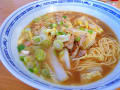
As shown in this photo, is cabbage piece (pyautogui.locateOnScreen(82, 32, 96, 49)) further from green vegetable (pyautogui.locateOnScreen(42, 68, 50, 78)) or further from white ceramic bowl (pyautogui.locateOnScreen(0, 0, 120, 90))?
green vegetable (pyautogui.locateOnScreen(42, 68, 50, 78))

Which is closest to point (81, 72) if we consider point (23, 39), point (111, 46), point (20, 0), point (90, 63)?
point (90, 63)

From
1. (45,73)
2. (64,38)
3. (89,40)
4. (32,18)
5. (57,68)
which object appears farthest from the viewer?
(32,18)

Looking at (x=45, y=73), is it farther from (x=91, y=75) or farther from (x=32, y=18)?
(x=32, y=18)

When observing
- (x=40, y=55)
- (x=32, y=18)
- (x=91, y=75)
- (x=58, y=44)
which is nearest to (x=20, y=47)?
(x=40, y=55)

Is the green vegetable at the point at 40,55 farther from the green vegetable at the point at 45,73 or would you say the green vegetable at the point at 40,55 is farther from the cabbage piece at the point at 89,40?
the cabbage piece at the point at 89,40

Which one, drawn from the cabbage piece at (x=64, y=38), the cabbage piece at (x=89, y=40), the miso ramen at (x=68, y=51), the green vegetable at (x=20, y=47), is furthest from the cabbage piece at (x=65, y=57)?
the green vegetable at (x=20, y=47)

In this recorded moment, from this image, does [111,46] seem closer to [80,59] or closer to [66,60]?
[80,59]

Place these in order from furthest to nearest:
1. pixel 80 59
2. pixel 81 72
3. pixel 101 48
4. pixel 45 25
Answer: pixel 45 25 → pixel 101 48 → pixel 80 59 → pixel 81 72
